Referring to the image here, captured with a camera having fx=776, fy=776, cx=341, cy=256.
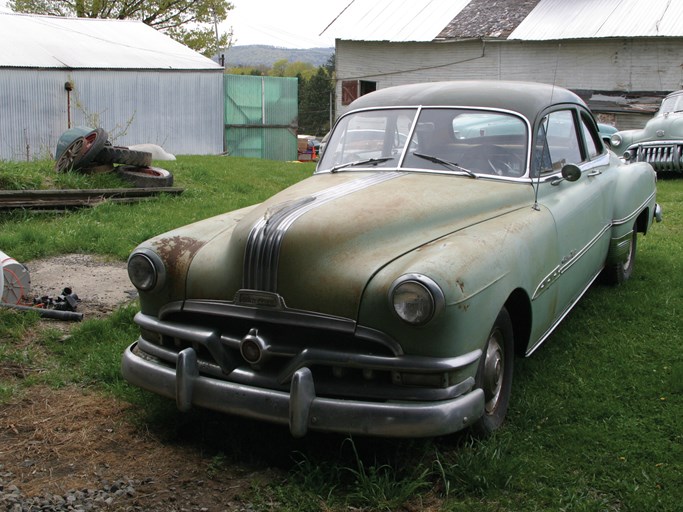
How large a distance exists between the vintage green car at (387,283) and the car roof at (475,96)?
16mm

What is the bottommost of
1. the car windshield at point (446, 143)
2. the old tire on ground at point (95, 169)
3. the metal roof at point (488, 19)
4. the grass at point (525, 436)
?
the grass at point (525, 436)

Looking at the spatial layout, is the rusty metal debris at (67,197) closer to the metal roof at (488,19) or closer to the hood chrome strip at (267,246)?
the hood chrome strip at (267,246)

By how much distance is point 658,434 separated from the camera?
3.67 metres

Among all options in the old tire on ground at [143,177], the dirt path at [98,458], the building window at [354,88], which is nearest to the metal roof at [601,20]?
the building window at [354,88]

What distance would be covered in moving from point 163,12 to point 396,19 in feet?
55.6

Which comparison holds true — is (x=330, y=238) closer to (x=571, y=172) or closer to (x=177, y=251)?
(x=177, y=251)

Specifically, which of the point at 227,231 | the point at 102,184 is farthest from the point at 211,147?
the point at 227,231

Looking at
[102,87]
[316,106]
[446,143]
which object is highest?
[316,106]


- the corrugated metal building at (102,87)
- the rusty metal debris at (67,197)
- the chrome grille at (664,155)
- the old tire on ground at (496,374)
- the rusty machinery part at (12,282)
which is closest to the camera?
the old tire on ground at (496,374)

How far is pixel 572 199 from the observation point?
4.79 meters

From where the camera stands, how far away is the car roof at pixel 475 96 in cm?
471

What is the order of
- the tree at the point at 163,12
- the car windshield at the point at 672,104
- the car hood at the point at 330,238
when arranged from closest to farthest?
1. the car hood at the point at 330,238
2. the car windshield at the point at 672,104
3. the tree at the point at 163,12

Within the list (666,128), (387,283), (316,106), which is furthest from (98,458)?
(316,106)

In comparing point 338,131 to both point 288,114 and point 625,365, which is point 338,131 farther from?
point 288,114
